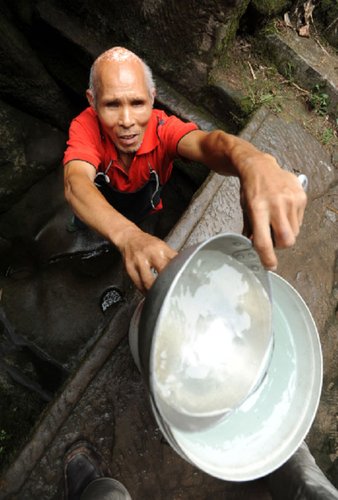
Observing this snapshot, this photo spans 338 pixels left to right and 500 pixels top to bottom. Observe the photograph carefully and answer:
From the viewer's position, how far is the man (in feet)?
4.27

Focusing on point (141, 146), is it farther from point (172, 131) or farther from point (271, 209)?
point (271, 209)

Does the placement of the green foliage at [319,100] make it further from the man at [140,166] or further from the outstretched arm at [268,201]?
the outstretched arm at [268,201]

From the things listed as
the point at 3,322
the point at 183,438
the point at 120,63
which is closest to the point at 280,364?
the point at 183,438

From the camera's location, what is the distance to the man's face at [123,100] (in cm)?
185

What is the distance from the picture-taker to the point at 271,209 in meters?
1.29

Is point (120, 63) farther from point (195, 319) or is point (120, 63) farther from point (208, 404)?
point (208, 404)

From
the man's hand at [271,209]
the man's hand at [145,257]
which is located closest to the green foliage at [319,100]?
the man's hand at [271,209]

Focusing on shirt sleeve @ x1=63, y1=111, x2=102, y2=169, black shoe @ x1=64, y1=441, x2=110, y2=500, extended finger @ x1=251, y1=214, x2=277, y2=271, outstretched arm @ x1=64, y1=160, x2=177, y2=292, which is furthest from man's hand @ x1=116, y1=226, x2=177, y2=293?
black shoe @ x1=64, y1=441, x2=110, y2=500

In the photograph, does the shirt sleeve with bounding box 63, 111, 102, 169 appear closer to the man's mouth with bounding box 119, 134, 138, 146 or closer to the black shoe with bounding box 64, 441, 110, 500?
the man's mouth with bounding box 119, 134, 138, 146

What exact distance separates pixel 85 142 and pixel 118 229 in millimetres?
705

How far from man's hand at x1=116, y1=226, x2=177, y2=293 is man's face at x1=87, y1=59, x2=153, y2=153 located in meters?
0.71

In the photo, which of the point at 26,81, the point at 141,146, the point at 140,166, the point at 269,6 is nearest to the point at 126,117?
the point at 141,146

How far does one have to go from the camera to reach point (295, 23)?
285 cm

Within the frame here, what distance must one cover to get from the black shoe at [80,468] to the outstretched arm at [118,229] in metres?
1.06
